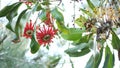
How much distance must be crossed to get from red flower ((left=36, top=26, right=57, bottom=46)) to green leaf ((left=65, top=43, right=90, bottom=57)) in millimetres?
61

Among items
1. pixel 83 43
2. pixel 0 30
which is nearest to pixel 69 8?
pixel 83 43

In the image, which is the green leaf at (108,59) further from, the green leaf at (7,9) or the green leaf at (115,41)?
the green leaf at (7,9)

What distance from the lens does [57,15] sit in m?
0.71

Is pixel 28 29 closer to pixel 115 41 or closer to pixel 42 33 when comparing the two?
pixel 42 33

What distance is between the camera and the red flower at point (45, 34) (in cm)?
81

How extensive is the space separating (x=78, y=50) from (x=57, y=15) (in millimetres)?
122

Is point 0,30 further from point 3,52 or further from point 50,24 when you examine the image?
point 50,24

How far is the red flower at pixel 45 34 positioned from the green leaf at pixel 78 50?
6 cm

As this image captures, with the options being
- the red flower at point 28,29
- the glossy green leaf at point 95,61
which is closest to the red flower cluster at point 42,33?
the red flower at point 28,29

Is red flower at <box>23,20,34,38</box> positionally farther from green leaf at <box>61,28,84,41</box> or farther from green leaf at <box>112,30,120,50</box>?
green leaf at <box>112,30,120,50</box>

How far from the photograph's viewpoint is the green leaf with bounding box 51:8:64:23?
0.71 metres

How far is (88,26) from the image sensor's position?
0.71 m

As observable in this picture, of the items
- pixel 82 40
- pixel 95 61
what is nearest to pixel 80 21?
pixel 82 40

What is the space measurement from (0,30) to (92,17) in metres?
1.48
